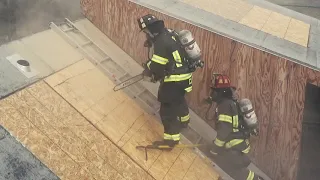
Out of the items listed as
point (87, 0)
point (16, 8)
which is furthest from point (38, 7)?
point (87, 0)

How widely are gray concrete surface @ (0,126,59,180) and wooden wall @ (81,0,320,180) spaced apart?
10.3 feet

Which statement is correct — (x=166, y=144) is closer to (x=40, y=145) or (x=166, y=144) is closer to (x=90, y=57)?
(x=40, y=145)

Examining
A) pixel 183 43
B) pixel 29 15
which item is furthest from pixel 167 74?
pixel 29 15

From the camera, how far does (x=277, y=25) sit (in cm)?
713

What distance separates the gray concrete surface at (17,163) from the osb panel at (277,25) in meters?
4.79

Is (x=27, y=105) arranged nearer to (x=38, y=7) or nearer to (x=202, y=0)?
(x=38, y=7)

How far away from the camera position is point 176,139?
17.4 ft

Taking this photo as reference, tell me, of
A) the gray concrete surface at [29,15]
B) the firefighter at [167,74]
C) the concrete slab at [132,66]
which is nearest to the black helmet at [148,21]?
the firefighter at [167,74]

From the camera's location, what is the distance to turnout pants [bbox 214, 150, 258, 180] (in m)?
5.46

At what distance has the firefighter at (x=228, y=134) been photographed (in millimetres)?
5191

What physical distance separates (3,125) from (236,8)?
5330 mm

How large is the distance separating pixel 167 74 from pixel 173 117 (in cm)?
71

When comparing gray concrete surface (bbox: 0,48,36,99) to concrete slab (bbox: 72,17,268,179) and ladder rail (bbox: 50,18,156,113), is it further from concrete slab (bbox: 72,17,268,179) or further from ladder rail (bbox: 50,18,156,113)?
concrete slab (bbox: 72,17,268,179)

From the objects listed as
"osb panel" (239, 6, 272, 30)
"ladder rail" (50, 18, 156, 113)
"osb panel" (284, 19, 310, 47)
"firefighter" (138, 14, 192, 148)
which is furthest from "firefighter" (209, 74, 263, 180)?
"osb panel" (284, 19, 310, 47)
